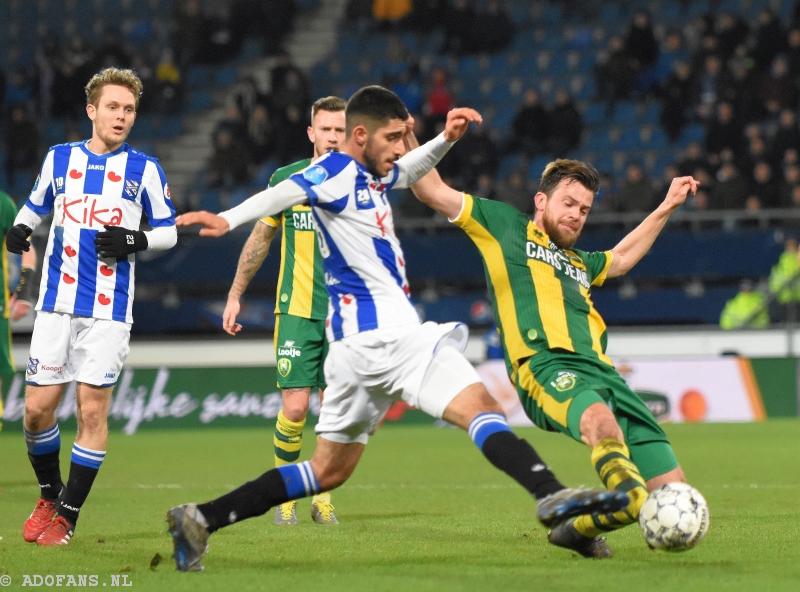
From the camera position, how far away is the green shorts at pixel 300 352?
6695mm

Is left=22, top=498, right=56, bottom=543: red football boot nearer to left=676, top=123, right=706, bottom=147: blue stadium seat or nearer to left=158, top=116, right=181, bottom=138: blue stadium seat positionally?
left=676, top=123, right=706, bottom=147: blue stadium seat

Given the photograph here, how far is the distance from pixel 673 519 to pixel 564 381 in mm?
792

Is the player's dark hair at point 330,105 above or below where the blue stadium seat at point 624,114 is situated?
below

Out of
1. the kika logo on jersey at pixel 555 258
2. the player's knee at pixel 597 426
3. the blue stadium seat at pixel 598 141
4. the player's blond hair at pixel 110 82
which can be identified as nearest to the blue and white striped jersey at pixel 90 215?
the player's blond hair at pixel 110 82

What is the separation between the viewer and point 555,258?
211 inches

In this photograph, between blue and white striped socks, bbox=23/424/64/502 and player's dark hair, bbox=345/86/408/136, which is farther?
blue and white striped socks, bbox=23/424/64/502

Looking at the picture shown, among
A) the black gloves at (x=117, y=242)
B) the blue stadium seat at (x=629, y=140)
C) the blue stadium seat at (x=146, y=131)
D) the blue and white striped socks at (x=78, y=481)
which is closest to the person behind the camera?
the black gloves at (x=117, y=242)

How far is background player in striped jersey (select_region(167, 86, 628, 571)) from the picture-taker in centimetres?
451

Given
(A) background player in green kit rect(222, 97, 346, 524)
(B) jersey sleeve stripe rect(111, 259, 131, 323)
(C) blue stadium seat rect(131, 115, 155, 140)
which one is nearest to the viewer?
(B) jersey sleeve stripe rect(111, 259, 131, 323)

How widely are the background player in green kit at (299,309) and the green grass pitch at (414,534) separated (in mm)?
595

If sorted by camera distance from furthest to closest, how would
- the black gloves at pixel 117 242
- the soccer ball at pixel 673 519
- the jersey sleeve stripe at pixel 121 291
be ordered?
the jersey sleeve stripe at pixel 121 291
the black gloves at pixel 117 242
the soccer ball at pixel 673 519

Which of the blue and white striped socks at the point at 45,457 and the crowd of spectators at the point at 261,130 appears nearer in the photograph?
the blue and white striped socks at the point at 45,457

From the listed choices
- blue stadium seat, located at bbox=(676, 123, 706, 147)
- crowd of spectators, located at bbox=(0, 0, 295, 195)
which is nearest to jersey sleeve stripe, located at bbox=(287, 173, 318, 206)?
crowd of spectators, located at bbox=(0, 0, 295, 195)

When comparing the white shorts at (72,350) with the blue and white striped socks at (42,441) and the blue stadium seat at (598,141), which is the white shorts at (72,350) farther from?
the blue stadium seat at (598,141)
